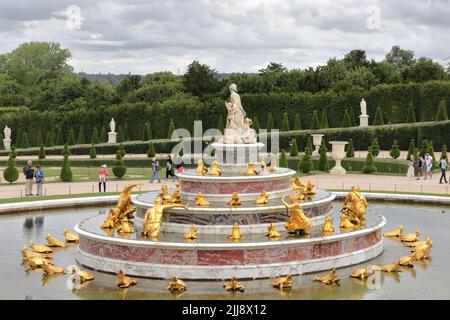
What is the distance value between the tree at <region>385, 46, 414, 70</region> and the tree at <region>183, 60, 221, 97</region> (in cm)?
3994

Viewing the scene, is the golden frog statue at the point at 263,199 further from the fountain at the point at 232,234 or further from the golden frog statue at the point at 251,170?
the golden frog statue at the point at 251,170

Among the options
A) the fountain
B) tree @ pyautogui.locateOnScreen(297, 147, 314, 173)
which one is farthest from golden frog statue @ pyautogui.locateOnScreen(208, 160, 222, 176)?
tree @ pyautogui.locateOnScreen(297, 147, 314, 173)

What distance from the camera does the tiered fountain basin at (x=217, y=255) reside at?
2052 cm

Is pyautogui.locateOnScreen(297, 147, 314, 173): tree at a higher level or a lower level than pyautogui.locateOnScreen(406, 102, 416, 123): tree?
lower

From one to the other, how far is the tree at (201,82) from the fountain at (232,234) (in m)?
66.4

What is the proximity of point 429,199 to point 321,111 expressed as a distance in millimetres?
36945

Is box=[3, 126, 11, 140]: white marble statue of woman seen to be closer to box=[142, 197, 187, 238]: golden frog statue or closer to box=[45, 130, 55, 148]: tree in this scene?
box=[45, 130, 55, 148]: tree

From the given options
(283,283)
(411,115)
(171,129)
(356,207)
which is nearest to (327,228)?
(356,207)

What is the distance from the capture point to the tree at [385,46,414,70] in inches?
4887

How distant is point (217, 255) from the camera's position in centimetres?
2052

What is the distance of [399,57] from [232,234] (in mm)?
108879

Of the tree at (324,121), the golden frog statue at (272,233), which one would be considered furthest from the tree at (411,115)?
the golden frog statue at (272,233)

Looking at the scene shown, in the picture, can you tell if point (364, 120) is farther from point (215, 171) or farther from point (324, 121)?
point (215, 171)

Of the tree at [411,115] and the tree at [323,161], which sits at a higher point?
the tree at [411,115]
